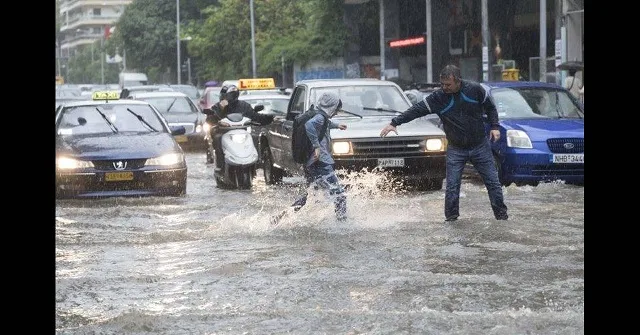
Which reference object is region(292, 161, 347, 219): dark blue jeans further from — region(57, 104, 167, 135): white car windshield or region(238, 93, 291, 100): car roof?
region(238, 93, 291, 100): car roof

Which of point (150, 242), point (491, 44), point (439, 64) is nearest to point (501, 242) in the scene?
point (150, 242)

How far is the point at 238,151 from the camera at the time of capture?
18.4 meters

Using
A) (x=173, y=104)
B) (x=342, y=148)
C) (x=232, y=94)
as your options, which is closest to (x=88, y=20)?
(x=173, y=104)

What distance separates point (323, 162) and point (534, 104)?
252 inches

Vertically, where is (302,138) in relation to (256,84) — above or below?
below

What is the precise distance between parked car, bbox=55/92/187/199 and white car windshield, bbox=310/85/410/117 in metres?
2.36

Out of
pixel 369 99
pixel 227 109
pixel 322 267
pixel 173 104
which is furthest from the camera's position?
pixel 173 104

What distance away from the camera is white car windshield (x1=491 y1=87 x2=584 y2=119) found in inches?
731

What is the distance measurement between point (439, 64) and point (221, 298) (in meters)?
47.7

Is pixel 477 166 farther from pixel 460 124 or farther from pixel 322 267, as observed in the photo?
pixel 322 267

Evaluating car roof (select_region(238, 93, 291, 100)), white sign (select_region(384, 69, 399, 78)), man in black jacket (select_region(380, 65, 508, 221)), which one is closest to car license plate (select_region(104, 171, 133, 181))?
man in black jacket (select_region(380, 65, 508, 221))

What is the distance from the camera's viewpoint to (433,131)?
17266 mm

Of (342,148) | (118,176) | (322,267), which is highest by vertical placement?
(342,148)
